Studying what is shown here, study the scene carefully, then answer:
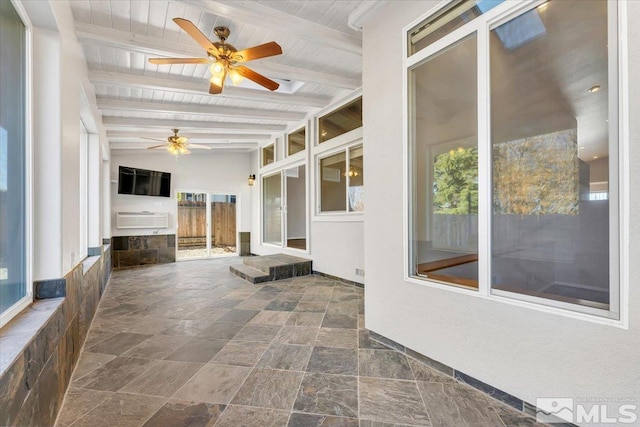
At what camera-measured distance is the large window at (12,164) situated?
140cm

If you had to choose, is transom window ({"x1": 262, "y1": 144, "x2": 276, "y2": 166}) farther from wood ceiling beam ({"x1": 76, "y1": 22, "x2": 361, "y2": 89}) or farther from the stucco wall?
the stucco wall

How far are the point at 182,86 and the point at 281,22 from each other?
1838 millimetres

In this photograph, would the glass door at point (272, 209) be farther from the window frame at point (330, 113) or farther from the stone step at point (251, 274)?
the window frame at point (330, 113)

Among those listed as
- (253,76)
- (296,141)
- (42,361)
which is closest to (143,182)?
(296,141)

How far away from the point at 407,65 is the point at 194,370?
3002 millimetres

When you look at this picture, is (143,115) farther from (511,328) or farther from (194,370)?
(511,328)

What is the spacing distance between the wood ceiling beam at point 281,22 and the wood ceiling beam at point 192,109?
2358mm

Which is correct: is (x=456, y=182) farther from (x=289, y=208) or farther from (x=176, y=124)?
(x=176, y=124)

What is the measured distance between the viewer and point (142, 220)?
6.71m

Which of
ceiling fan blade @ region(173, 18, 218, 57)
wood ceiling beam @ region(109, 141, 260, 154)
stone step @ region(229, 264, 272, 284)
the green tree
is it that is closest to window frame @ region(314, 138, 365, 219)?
stone step @ region(229, 264, 272, 284)

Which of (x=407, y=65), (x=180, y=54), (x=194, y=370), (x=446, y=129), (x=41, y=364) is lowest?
(x=194, y=370)

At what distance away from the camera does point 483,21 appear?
185 centimetres

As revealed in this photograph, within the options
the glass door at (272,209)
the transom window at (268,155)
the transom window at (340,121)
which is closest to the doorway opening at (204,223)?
the glass door at (272,209)

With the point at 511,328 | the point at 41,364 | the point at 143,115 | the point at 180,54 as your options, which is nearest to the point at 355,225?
the point at 511,328
